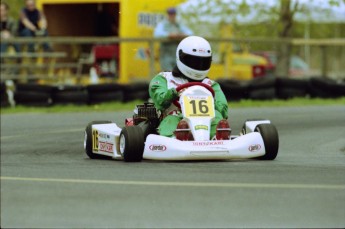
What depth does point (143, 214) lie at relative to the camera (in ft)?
20.5

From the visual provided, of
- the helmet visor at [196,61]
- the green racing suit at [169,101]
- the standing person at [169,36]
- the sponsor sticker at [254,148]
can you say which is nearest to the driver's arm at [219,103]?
the green racing suit at [169,101]

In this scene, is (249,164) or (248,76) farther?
(248,76)

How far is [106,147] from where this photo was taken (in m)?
9.99

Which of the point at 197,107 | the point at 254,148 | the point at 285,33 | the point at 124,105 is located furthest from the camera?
the point at 285,33

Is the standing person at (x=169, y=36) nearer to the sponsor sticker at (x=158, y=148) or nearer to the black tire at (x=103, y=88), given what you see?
the black tire at (x=103, y=88)

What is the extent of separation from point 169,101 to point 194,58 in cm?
44

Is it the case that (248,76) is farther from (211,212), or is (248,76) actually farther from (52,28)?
(211,212)

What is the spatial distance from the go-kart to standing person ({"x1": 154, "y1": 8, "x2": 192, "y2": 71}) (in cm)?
847

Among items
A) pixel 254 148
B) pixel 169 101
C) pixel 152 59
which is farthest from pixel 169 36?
pixel 254 148

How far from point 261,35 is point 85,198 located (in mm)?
22571

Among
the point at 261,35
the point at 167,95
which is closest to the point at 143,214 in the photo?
the point at 167,95

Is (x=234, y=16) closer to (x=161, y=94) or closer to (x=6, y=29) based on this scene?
(x=6, y=29)

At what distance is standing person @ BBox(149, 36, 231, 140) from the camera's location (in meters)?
9.55

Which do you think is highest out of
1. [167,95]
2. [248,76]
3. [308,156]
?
[167,95]
